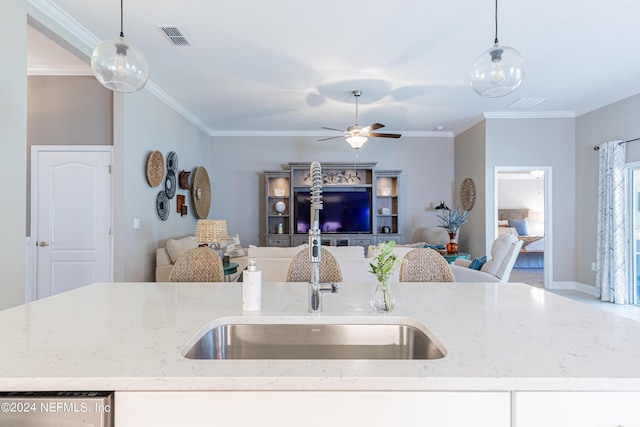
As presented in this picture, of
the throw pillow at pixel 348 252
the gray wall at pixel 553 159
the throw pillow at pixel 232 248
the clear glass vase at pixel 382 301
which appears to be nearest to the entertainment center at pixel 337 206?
the throw pillow at pixel 232 248

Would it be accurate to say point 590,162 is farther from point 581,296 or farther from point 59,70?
point 59,70

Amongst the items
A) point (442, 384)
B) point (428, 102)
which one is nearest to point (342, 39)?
point (428, 102)

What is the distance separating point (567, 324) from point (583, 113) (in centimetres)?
576

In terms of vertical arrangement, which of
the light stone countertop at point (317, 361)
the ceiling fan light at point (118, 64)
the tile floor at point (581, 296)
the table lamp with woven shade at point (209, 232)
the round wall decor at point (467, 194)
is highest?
→ the ceiling fan light at point (118, 64)

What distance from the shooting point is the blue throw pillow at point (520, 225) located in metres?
8.77

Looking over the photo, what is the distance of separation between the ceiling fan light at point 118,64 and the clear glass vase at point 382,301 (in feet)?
5.96

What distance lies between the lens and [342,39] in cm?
315

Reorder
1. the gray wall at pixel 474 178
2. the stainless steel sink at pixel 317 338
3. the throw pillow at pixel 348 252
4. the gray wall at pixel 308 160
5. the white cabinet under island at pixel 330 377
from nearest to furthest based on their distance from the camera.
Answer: the white cabinet under island at pixel 330 377 < the stainless steel sink at pixel 317 338 < the throw pillow at pixel 348 252 < the gray wall at pixel 474 178 < the gray wall at pixel 308 160

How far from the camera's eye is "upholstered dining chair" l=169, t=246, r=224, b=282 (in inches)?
79.1

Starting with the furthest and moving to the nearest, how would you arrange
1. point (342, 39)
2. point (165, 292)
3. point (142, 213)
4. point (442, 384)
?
1. point (142, 213)
2. point (342, 39)
3. point (165, 292)
4. point (442, 384)

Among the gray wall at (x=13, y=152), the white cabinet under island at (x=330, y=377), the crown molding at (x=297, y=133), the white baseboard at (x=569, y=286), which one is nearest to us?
the white cabinet under island at (x=330, y=377)

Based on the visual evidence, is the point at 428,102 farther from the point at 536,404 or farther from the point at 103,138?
the point at 536,404

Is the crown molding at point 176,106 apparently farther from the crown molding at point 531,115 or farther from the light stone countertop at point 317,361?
the crown molding at point 531,115

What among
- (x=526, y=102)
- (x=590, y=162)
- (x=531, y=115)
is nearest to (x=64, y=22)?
(x=526, y=102)
